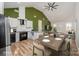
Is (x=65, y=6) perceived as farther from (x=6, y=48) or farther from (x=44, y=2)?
(x=6, y=48)

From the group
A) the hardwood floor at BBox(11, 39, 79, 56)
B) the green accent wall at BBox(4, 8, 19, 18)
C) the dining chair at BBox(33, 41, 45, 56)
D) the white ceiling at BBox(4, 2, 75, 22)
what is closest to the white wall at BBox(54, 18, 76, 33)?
the white ceiling at BBox(4, 2, 75, 22)

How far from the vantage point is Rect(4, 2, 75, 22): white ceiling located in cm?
150

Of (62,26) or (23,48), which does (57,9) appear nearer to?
(62,26)

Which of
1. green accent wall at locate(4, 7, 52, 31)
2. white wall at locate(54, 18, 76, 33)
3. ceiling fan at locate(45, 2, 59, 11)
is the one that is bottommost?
white wall at locate(54, 18, 76, 33)

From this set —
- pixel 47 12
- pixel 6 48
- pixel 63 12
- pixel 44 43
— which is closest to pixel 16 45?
pixel 6 48

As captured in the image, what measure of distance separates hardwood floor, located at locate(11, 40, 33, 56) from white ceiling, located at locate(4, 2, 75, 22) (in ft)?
1.62

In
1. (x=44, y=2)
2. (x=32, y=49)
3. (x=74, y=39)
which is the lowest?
(x=32, y=49)

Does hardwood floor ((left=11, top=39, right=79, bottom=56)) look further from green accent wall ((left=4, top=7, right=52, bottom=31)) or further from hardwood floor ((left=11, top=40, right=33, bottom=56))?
green accent wall ((left=4, top=7, right=52, bottom=31))

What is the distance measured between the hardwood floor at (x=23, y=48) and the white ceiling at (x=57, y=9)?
19.5 inches

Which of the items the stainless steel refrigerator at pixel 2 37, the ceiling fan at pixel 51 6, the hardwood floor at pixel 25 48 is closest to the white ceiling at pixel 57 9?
the ceiling fan at pixel 51 6

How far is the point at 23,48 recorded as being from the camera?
1.51 meters

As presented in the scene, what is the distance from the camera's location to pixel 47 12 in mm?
1520

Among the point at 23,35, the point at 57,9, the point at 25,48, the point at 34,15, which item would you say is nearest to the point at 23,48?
the point at 25,48

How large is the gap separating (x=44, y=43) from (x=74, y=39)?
1.44 feet
